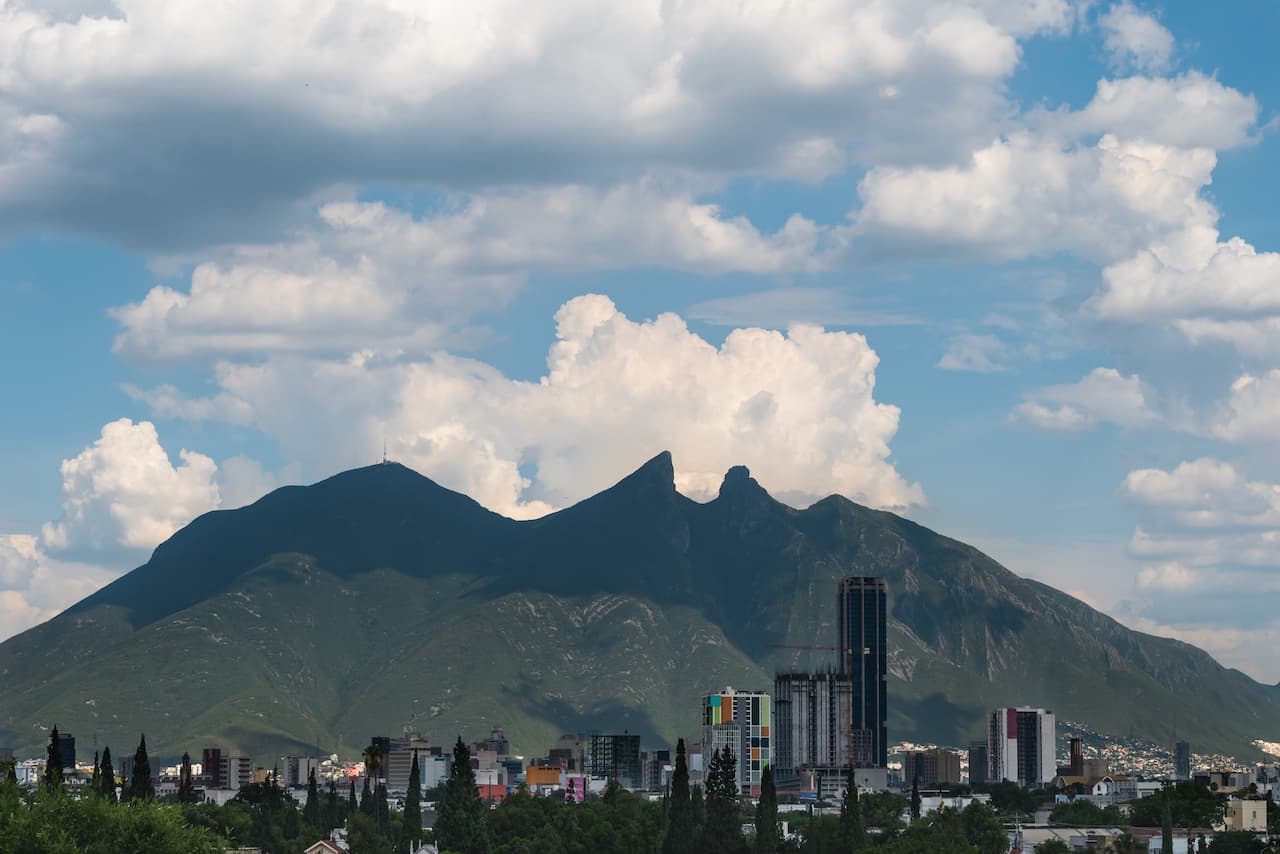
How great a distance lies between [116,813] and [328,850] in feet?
232

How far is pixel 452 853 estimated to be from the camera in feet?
650

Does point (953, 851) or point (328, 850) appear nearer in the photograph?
point (953, 851)

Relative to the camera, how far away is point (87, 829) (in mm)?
127688

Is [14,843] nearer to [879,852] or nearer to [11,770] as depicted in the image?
[11,770]

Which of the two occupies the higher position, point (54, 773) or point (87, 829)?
point (54, 773)

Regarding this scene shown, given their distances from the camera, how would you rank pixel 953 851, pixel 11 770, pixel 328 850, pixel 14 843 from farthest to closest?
pixel 328 850
pixel 953 851
pixel 11 770
pixel 14 843

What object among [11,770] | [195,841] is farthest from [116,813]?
[11,770]

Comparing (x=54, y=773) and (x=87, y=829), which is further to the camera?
(x=54, y=773)

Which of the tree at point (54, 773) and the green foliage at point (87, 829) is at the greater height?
the tree at point (54, 773)

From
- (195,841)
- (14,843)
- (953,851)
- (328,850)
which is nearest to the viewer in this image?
(14,843)

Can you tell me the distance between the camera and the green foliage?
124 metres

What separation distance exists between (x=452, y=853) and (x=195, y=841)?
67.6 metres

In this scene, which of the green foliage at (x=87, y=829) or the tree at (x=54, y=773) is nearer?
the green foliage at (x=87, y=829)

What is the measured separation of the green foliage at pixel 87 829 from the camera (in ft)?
405
